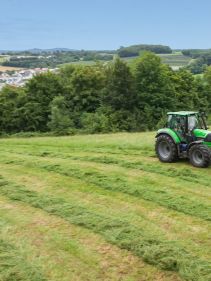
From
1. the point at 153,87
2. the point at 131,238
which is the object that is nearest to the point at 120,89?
the point at 153,87

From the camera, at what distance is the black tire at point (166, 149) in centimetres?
1271

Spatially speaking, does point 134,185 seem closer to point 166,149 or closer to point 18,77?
point 166,149

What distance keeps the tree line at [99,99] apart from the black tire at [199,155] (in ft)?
78.1

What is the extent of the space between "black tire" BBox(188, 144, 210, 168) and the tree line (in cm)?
2379

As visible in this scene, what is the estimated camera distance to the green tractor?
1222cm

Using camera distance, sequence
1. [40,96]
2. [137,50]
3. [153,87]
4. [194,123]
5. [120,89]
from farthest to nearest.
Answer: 1. [137,50]
2. [153,87]
3. [40,96]
4. [120,89]
5. [194,123]

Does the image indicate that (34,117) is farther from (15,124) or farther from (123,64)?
(123,64)

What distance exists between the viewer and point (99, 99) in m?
39.9

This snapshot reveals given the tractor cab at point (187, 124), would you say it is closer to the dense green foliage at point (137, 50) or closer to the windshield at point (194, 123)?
the windshield at point (194, 123)

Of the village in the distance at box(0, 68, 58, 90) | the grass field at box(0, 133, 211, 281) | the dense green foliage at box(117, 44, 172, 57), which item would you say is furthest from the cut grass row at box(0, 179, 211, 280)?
the dense green foliage at box(117, 44, 172, 57)

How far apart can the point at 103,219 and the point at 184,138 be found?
558 cm

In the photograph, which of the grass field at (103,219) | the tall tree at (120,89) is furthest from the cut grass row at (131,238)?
the tall tree at (120,89)

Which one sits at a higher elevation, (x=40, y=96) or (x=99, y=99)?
(x=40, y=96)

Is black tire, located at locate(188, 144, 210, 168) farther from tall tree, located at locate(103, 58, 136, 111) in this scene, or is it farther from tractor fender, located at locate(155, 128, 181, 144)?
tall tree, located at locate(103, 58, 136, 111)
